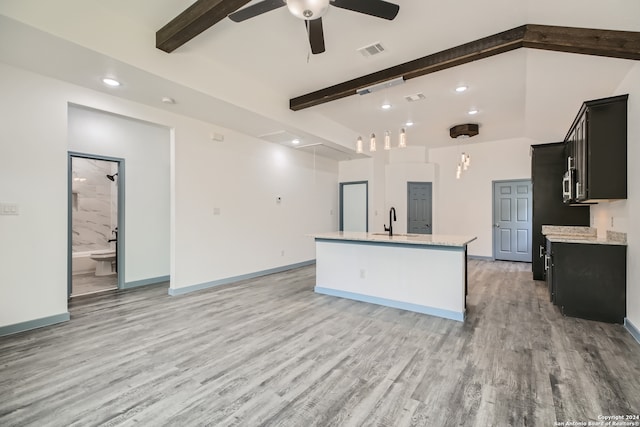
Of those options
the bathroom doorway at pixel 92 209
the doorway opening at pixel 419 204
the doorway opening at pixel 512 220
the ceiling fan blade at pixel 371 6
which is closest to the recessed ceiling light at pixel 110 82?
the ceiling fan blade at pixel 371 6

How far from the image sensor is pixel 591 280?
334cm

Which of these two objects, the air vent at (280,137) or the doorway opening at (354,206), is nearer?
the air vent at (280,137)

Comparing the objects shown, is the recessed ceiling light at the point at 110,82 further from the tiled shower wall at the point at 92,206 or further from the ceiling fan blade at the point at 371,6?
the tiled shower wall at the point at 92,206

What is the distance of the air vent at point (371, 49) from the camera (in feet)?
10.6

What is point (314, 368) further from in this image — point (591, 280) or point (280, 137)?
point (280, 137)

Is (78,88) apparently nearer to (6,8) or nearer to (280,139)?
(6,8)

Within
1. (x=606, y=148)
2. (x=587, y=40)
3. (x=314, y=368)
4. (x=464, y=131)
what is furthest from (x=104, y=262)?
Answer: (x=606, y=148)

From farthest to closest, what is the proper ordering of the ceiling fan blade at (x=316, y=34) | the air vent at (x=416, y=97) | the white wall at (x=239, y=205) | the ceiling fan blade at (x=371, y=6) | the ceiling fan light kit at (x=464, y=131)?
the ceiling fan light kit at (x=464, y=131), the white wall at (x=239, y=205), the air vent at (x=416, y=97), the ceiling fan blade at (x=316, y=34), the ceiling fan blade at (x=371, y=6)

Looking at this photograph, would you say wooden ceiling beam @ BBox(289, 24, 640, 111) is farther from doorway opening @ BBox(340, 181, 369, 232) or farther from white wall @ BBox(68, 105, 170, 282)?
doorway opening @ BBox(340, 181, 369, 232)

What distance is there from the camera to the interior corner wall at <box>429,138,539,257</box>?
23.3ft

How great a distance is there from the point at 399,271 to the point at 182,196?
3.31m

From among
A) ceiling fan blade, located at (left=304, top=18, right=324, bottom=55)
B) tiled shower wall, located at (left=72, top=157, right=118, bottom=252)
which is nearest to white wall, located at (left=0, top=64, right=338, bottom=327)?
ceiling fan blade, located at (left=304, top=18, right=324, bottom=55)

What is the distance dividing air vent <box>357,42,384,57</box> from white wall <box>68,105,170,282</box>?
322 cm

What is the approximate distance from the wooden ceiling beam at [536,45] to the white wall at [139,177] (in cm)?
388
